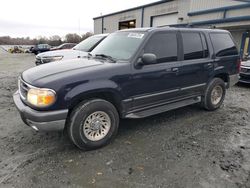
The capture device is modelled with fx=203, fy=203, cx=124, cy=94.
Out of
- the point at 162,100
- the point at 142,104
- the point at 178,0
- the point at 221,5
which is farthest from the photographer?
the point at 178,0

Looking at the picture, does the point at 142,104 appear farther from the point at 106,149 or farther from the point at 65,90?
the point at 65,90

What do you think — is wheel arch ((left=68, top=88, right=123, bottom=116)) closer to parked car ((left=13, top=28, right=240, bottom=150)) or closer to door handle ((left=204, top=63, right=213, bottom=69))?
parked car ((left=13, top=28, right=240, bottom=150))

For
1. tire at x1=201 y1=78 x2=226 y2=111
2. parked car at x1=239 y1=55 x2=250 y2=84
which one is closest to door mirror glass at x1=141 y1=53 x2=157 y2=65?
tire at x1=201 y1=78 x2=226 y2=111

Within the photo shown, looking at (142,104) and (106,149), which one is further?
(142,104)

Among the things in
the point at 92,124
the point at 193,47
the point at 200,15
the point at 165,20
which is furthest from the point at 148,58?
the point at 165,20

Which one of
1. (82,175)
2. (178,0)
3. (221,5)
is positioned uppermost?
(178,0)

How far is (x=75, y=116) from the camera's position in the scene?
9.84ft

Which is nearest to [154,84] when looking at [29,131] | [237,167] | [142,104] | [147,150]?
[142,104]

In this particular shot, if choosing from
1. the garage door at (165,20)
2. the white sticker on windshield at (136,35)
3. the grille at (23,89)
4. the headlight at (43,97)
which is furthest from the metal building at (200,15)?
the headlight at (43,97)

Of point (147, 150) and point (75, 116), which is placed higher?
point (75, 116)

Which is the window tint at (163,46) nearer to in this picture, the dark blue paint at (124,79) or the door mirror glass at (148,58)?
the dark blue paint at (124,79)

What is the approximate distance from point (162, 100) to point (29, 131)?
2634mm

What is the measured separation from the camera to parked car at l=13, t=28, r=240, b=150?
2.87 m

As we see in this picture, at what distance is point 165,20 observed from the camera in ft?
69.7
